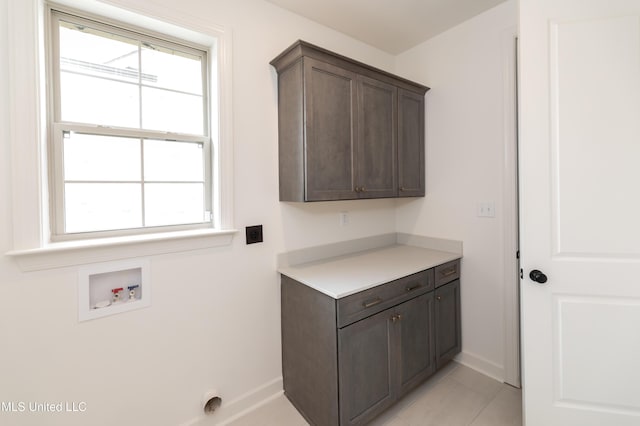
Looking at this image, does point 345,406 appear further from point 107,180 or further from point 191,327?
point 107,180

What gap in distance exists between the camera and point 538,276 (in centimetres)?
144

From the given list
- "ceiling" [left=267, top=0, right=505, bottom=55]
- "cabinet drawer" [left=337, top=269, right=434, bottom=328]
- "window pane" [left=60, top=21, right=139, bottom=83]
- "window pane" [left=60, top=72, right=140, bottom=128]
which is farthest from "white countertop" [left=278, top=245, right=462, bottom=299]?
"ceiling" [left=267, top=0, right=505, bottom=55]

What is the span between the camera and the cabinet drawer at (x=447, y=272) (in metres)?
2.08

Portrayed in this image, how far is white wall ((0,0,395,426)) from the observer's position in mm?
1235

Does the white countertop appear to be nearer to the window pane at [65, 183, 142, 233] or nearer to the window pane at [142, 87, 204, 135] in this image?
the window pane at [65, 183, 142, 233]

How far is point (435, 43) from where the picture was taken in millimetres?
2396

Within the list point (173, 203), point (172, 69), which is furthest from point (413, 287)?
point (172, 69)

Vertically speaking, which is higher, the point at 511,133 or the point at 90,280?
the point at 511,133

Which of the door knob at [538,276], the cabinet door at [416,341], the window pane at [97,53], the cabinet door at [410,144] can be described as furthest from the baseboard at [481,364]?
the window pane at [97,53]

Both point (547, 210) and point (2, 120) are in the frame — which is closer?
point (2, 120)

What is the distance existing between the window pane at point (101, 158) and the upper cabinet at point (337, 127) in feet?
2.83

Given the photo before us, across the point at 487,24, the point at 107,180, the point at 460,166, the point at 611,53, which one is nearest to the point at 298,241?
the point at 107,180

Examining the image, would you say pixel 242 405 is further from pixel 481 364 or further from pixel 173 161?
pixel 481 364

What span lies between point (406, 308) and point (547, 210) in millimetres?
944
